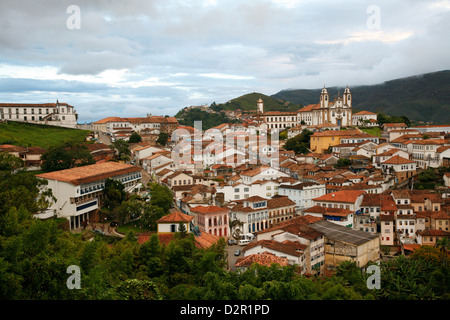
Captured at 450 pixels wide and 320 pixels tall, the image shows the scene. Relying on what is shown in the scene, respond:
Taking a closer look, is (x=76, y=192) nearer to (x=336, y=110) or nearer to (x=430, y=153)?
(x=430, y=153)

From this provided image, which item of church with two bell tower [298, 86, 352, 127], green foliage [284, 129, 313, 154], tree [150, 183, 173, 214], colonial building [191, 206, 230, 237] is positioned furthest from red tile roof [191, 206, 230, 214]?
church with two bell tower [298, 86, 352, 127]

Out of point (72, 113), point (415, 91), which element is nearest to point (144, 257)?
point (72, 113)

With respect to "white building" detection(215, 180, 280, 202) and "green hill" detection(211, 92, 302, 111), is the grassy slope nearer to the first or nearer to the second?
"white building" detection(215, 180, 280, 202)

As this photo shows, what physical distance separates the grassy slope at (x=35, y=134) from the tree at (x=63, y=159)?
8.08 metres

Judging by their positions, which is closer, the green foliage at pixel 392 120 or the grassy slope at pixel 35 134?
the grassy slope at pixel 35 134

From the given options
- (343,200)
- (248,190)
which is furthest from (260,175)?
(343,200)

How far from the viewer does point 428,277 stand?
19.7 m

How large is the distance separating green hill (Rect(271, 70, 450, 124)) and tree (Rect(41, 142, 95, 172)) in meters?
90.5

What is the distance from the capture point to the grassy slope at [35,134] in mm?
40906

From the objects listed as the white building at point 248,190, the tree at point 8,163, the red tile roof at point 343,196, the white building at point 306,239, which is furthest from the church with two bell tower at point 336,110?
the tree at point 8,163

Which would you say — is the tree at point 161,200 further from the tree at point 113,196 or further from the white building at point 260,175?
the white building at point 260,175

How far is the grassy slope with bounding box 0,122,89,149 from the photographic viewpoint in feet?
134
